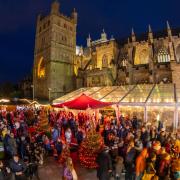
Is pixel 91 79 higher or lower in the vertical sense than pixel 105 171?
higher

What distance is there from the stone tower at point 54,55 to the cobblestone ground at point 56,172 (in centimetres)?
3045

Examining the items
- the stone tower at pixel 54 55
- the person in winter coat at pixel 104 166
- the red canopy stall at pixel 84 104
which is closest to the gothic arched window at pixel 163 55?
the stone tower at pixel 54 55

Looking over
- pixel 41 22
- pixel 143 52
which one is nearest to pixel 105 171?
pixel 143 52

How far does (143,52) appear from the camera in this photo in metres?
36.3

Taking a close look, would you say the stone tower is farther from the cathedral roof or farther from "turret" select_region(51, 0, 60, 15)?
the cathedral roof

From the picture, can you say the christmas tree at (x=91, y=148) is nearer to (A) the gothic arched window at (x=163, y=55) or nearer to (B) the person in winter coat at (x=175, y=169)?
(B) the person in winter coat at (x=175, y=169)

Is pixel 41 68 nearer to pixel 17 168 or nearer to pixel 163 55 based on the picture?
pixel 163 55

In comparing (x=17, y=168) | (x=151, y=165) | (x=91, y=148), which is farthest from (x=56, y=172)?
(x=151, y=165)

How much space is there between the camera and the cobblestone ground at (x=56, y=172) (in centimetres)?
706

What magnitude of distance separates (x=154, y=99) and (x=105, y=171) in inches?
405

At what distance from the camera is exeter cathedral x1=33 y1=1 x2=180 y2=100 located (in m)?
31.6

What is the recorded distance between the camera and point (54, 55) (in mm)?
39438

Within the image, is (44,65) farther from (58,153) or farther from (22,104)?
(58,153)

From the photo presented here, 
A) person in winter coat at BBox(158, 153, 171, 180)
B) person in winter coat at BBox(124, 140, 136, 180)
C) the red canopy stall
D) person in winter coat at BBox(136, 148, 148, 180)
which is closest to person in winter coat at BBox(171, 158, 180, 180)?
person in winter coat at BBox(158, 153, 171, 180)
